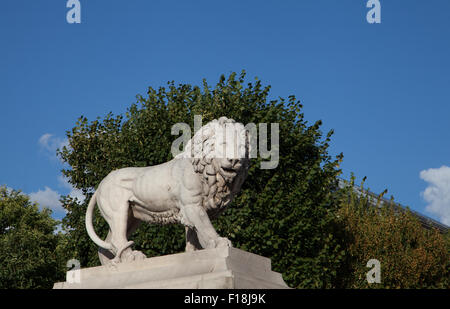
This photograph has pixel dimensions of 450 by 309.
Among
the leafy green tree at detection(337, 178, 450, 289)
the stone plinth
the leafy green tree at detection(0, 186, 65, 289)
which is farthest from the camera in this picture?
the leafy green tree at detection(0, 186, 65, 289)

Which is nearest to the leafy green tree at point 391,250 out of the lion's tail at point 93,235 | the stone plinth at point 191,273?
the lion's tail at point 93,235

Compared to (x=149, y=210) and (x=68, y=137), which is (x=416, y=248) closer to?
(x=68, y=137)

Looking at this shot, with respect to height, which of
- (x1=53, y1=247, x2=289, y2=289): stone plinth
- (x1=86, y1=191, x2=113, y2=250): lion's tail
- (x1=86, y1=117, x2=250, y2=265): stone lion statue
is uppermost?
(x1=86, y1=117, x2=250, y2=265): stone lion statue

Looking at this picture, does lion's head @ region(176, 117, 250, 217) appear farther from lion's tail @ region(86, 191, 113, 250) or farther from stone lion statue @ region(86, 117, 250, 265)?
lion's tail @ region(86, 191, 113, 250)

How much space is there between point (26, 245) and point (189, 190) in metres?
20.3

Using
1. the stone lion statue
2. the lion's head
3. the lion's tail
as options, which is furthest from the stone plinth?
the lion's head

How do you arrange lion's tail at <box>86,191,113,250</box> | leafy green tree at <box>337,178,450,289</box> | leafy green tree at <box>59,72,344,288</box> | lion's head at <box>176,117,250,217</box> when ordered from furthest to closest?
leafy green tree at <box>337,178,450,289</box> → leafy green tree at <box>59,72,344,288</box> → lion's tail at <box>86,191,113,250</box> → lion's head at <box>176,117,250,217</box>

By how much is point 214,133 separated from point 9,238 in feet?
66.7

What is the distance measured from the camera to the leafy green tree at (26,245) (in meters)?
26.0

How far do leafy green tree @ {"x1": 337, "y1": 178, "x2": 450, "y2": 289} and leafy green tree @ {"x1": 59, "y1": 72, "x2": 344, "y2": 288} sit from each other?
1611mm

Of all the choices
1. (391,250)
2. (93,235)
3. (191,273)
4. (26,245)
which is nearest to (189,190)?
(191,273)

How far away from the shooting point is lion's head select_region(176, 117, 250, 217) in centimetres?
892

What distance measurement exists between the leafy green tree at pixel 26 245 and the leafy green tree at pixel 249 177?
508 cm

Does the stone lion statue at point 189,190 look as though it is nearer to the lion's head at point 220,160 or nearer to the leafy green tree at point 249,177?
the lion's head at point 220,160
